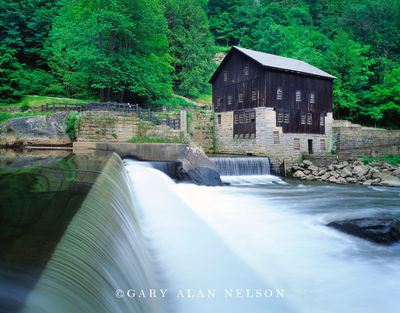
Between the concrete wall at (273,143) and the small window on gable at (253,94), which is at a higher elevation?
the small window on gable at (253,94)

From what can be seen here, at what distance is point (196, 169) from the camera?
45.5ft

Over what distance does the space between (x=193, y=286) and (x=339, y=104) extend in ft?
111

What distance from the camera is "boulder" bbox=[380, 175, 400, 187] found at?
16.3 metres

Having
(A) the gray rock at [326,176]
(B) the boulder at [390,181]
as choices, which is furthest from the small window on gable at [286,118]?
(B) the boulder at [390,181]

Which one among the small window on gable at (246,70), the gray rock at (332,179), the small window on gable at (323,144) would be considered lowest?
the gray rock at (332,179)

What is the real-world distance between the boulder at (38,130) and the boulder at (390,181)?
63.3 feet

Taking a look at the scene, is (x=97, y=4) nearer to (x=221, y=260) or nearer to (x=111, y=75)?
(x=111, y=75)

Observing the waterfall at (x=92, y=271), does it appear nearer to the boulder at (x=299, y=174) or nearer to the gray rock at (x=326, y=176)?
the gray rock at (x=326, y=176)

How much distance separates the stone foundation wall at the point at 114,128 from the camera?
52.0 feet

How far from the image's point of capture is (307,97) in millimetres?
24234

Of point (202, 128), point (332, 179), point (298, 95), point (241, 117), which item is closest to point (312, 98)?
point (298, 95)

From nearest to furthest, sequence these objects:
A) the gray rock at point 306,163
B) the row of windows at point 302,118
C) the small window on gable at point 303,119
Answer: the gray rock at point 306,163
the row of windows at point 302,118
the small window on gable at point 303,119

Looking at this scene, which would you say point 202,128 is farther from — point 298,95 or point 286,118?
point 298,95

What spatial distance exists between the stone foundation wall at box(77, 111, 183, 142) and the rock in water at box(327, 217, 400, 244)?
11960mm
